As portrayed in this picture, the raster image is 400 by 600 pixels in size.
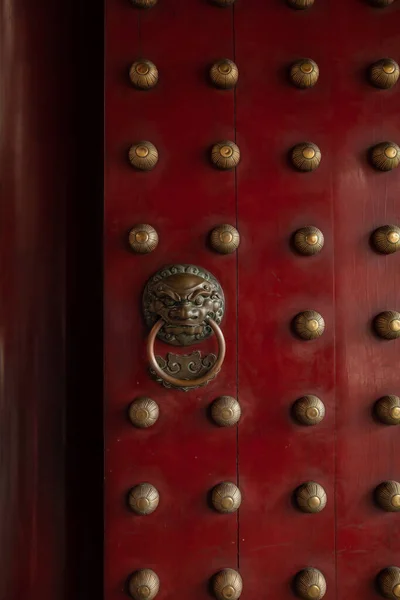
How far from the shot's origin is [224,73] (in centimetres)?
85

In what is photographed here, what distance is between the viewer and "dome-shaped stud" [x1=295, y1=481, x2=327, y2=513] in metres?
0.85

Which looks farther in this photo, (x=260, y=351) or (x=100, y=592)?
(x=100, y=592)

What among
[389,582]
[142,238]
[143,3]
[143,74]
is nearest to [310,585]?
[389,582]

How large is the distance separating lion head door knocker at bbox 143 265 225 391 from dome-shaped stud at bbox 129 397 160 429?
40mm

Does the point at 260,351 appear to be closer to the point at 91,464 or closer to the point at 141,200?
the point at 141,200

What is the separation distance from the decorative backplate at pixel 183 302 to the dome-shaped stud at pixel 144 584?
30cm

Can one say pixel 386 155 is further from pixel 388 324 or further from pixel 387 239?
pixel 388 324

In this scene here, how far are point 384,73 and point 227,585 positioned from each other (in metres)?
0.78

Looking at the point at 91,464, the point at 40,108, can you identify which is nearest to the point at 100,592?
the point at 91,464

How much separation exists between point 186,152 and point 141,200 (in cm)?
10

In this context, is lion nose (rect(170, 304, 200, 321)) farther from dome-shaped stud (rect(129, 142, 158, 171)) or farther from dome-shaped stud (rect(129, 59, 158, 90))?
dome-shaped stud (rect(129, 59, 158, 90))

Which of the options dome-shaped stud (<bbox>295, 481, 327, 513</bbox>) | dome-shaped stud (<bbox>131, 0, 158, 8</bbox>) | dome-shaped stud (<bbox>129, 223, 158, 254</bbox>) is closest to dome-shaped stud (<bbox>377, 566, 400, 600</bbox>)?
dome-shaped stud (<bbox>295, 481, 327, 513</bbox>)

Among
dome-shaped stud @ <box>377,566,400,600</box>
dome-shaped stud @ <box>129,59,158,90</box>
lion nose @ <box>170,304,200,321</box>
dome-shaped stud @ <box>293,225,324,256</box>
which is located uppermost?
dome-shaped stud @ <box>129,59,158,90</box>

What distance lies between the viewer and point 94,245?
3.50 feet
